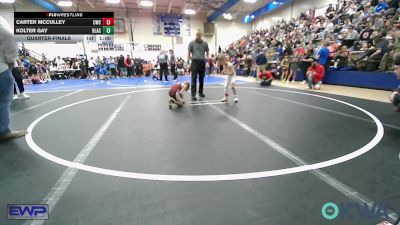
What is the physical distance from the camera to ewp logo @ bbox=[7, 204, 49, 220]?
1592mm

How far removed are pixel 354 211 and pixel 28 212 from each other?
2.25 meters

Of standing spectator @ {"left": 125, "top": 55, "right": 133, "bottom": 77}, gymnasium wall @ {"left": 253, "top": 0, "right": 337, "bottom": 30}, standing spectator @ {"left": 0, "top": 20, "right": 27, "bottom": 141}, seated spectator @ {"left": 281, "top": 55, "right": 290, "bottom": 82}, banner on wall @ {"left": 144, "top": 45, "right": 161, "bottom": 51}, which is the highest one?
gymnasium wall @ {"left": 253, "top": 0, "right": 337, "bottom": 30}

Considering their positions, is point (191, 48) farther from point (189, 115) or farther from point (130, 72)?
point (130, 72)

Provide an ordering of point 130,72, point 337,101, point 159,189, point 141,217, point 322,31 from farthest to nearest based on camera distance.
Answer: point 130,72 → point 322,31 → point 337,101 → point 159,189 → point 141,217

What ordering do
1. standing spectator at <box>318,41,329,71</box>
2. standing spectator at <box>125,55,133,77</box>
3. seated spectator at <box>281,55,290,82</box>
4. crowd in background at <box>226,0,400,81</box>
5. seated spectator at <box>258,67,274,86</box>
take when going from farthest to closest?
standing spectator at <box>125,55,133,77</box>
seated spectator at <box>281,55,290,82</box>
seated spectator at <box>258,67,274,86</box>
standing spectator at <box>318,41,329,71</box>
crowd in background at <box>226,0,400,81</box>

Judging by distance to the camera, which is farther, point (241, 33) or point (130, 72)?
point (241, 33)

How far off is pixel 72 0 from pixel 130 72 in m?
8.10

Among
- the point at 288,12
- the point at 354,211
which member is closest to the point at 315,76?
the point at 354,211

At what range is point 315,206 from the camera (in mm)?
1670

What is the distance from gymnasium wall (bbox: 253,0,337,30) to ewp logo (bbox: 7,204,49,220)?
17783 mm

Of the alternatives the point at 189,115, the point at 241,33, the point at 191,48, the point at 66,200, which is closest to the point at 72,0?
the point at 241,33
